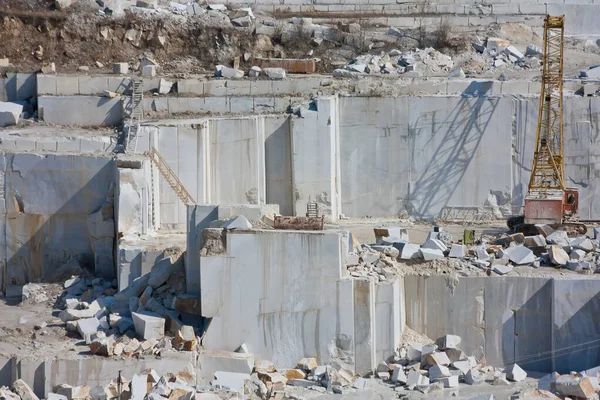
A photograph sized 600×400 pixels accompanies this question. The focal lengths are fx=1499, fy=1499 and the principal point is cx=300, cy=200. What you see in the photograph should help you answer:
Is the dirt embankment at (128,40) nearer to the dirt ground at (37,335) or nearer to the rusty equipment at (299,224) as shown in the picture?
the dirt ground at (37,335)

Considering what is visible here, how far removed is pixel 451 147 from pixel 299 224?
1052cm

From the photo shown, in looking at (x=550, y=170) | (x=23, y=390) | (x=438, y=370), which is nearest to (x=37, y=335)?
(x=23, y=390)

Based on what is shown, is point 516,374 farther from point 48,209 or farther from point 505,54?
point 505,54

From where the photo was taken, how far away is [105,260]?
33562 mm

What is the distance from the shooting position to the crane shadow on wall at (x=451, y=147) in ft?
126

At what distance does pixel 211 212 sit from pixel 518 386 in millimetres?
6865

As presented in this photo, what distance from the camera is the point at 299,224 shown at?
95.0 feet

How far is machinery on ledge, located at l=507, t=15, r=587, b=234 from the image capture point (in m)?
35.6

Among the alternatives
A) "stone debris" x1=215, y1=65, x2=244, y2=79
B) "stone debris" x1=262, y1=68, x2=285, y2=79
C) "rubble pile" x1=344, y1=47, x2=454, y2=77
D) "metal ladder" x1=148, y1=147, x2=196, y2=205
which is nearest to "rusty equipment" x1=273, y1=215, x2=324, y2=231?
"metal ladder" x1=148, y1=147, x2=196, y2=205

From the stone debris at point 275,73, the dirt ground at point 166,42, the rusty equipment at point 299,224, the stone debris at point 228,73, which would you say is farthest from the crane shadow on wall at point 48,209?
the dirt ground at point 166,42

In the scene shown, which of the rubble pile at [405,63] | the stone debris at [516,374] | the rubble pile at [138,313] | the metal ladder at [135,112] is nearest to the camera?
the rubble pile at [138,313]

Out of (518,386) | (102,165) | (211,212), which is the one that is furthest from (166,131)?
(518,386)

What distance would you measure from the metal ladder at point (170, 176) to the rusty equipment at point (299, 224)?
19.0ft

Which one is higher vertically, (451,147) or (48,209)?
(451,147)
